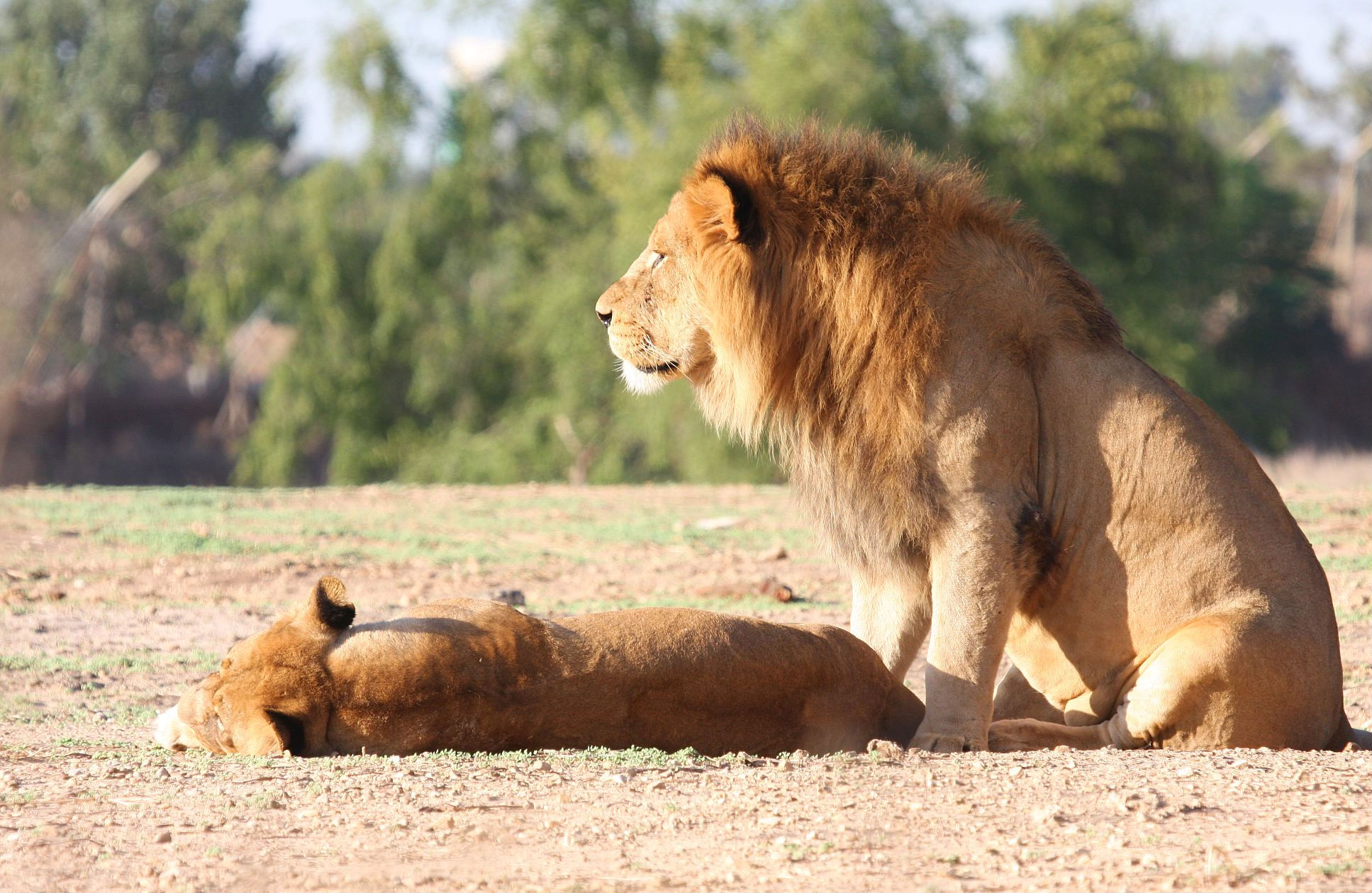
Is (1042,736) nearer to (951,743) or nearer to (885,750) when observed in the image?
(951,743)

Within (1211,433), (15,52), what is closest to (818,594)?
(1211,433)

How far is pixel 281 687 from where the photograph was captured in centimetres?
386

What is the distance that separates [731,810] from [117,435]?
21682 millimetres

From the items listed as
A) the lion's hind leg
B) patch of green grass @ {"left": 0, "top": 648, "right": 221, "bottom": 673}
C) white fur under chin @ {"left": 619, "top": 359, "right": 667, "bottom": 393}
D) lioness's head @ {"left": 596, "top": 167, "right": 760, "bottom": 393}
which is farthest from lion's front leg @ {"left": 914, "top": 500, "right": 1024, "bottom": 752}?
patch of green grass @ {"left": 0, "top": 648, "right": 221, "bottom": 673}

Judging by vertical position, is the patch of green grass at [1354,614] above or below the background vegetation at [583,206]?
below

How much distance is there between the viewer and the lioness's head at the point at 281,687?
3.86m

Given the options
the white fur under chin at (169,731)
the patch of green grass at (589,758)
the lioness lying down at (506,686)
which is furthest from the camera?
the white fur under chin at (169,731)

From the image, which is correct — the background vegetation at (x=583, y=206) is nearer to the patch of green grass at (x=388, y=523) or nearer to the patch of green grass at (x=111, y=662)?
the patch of green grass at (x=388, y=523)

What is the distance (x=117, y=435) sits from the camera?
23.3 m

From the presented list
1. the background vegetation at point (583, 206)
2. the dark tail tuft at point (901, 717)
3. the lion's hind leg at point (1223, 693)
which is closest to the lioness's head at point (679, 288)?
the dark tail tuft at point (901, 717)

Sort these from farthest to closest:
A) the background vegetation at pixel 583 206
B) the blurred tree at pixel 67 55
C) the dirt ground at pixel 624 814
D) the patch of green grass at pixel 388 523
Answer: the background vegetation at pixel 583 206 < the patch of green grass at pixel 388 523 < the dirt ground at pixel 624 814 < the blurred tree at pixel 67 55

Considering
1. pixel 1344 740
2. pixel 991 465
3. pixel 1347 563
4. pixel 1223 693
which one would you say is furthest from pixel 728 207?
pixel 1347 563

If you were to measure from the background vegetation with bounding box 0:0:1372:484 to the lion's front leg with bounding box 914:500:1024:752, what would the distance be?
686 inches

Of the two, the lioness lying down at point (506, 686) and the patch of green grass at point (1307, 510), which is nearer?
the lioness lying down at point (506, 686)
